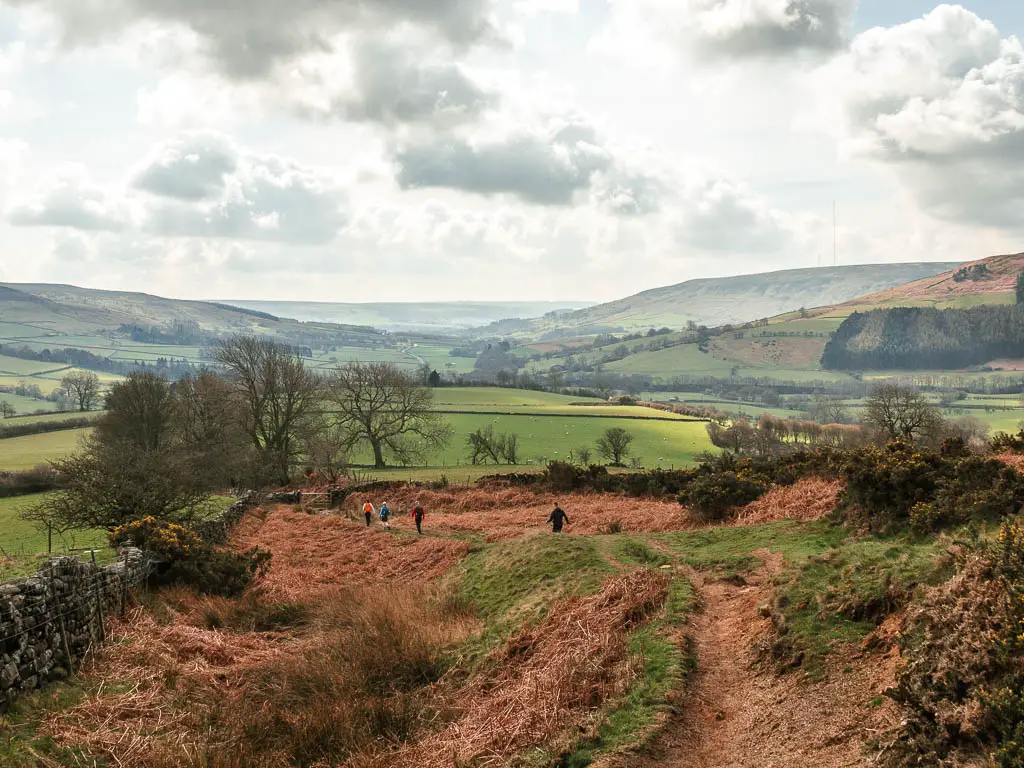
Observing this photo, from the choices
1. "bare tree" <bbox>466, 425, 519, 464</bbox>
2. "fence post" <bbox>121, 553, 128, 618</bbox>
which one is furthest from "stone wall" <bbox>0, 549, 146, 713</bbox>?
"bare tree" <bbox>466, 425, 519, 464</bbox>

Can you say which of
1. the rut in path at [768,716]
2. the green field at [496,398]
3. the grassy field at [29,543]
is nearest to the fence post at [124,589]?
the grassy field at [29,543]

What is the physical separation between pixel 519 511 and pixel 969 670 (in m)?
25.5

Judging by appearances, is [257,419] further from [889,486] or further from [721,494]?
[889,486]

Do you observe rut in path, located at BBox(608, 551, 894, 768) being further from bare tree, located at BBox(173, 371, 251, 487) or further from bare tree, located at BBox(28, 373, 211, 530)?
bare tree, located at BBox(173, 371, 251, 487)

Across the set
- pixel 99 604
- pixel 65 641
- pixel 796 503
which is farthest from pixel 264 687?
pixel 796 503

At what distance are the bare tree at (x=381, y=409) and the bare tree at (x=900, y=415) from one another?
128 ft

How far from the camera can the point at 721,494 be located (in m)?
25.0

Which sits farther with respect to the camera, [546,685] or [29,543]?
[29,543]

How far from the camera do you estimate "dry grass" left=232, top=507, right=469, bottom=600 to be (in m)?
20.8

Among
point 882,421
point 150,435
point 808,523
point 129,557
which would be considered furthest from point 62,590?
point 882,421

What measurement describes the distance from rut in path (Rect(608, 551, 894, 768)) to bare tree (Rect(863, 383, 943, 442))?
47.0m

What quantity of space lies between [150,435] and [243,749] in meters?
42.4

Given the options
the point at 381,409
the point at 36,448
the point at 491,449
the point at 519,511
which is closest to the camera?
the point at 519,511

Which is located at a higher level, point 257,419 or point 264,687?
point 257,419
